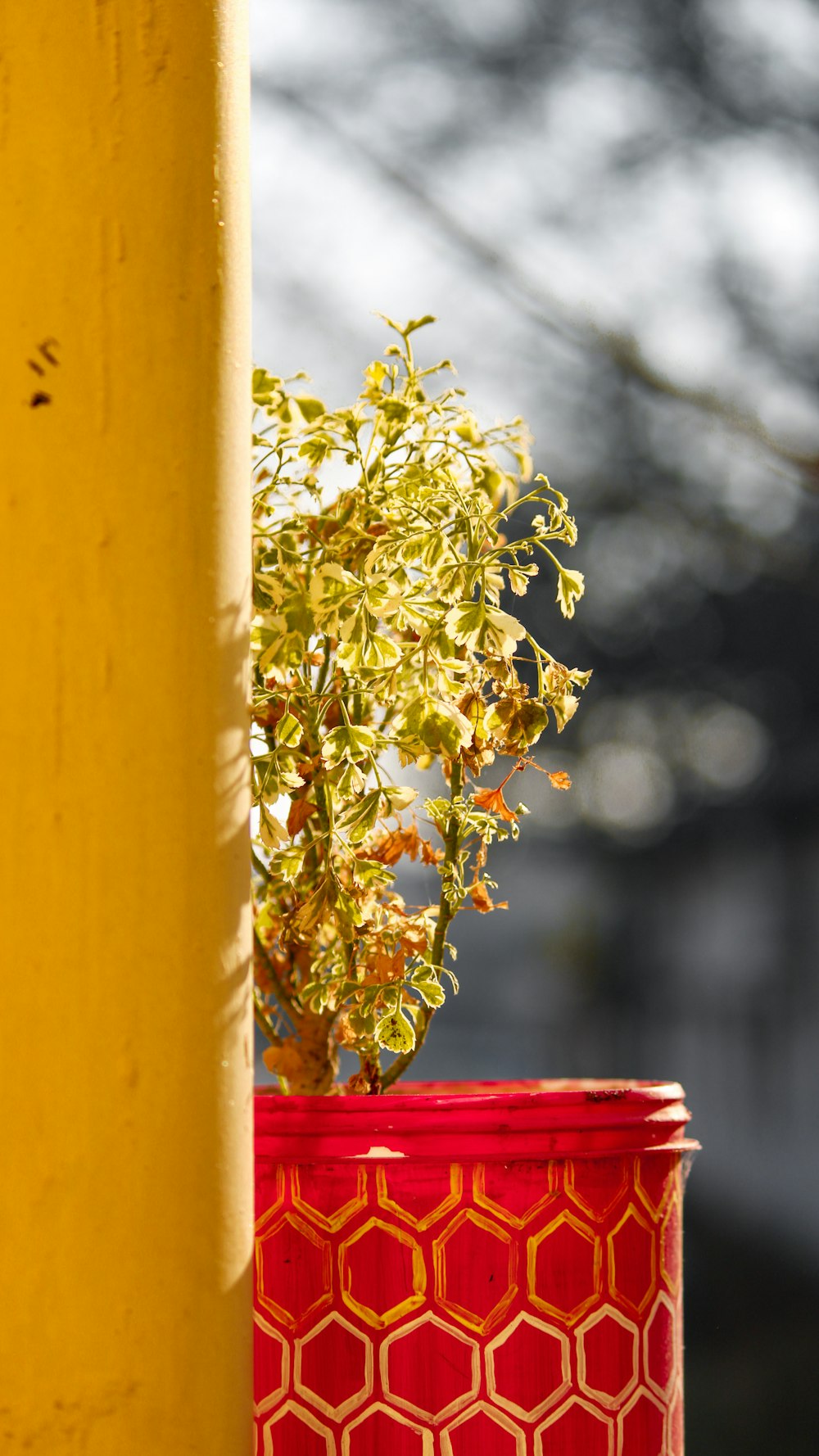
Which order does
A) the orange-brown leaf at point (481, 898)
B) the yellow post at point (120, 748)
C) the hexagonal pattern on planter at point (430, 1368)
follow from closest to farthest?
the yellow post at point (120, 748)
the hexagonal pattern on planter at point (430, 1368)
the orange-brown leaf at point (481, 898)

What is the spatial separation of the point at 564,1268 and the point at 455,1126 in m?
0.08

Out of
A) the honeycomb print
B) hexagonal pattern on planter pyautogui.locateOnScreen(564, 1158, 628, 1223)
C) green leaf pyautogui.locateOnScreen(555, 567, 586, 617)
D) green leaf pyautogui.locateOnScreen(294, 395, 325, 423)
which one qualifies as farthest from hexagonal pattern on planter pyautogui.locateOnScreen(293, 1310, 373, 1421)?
green leaf pyautogui.locateOnScreen(294, 395, 325, 423)

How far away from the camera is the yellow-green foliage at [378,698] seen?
59 centimetres

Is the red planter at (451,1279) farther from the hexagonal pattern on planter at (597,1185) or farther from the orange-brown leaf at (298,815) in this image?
the orange-brown leaf at (298,815)

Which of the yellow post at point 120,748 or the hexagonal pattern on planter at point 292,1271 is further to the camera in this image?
the hexagonal pattern on planter at point 292,1271

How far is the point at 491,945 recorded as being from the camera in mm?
3512

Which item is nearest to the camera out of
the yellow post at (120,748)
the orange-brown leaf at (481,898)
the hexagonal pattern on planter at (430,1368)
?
the yellow post at (120,748)

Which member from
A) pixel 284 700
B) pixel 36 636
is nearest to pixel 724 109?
pixel 284 700

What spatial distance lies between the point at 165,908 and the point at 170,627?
0.09 metres

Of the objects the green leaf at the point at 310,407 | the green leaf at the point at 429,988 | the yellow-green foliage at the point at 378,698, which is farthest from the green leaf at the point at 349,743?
the green leaf at the point at 310,407

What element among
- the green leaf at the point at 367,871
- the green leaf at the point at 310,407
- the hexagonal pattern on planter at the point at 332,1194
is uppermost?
the green leaf at the point at 310,407

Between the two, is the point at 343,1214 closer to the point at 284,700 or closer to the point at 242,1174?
the point at 242,1174

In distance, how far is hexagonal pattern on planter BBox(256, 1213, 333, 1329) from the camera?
54 centimetres

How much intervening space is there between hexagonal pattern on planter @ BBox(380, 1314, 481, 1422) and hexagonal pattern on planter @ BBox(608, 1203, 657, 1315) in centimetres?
7
